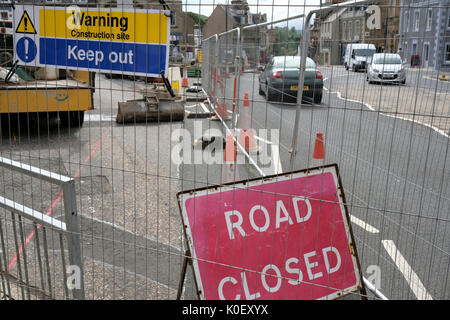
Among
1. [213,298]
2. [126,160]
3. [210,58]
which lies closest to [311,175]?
[213,298]

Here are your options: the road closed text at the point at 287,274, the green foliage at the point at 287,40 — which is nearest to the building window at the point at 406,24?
the green foliage at the point at 287,40

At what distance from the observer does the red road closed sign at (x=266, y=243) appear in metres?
3.07

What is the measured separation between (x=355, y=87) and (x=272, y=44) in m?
1.26

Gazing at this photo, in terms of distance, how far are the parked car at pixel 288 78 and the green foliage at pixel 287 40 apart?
0.08m

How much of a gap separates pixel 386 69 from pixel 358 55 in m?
0.24

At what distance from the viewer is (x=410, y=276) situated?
3928 millimetres

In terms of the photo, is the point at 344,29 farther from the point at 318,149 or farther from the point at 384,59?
the point at 318,149

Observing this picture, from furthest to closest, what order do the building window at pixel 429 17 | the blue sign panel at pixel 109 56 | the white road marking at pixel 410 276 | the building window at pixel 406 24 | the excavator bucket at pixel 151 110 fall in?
1. the excavator bucket at pixel 151 110
2. the white road marking at pixel 410 276
3. the blue sign panel at pixel 109 56
4. the building window at pixel 406 24
5. the building window at pixel 429 17

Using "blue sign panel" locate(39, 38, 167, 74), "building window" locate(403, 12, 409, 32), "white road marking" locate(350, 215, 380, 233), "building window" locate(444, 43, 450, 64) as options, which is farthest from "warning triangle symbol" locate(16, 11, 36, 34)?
"white road marking" locate(350, 215, 380, 233)

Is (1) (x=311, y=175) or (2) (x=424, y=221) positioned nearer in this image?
(1) (x=311, y=175)

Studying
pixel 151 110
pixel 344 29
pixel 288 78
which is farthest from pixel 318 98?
pixel 151 110

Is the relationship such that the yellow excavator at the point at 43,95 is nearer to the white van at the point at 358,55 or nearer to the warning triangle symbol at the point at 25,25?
the warning triangle symbol at the point at 25,25
